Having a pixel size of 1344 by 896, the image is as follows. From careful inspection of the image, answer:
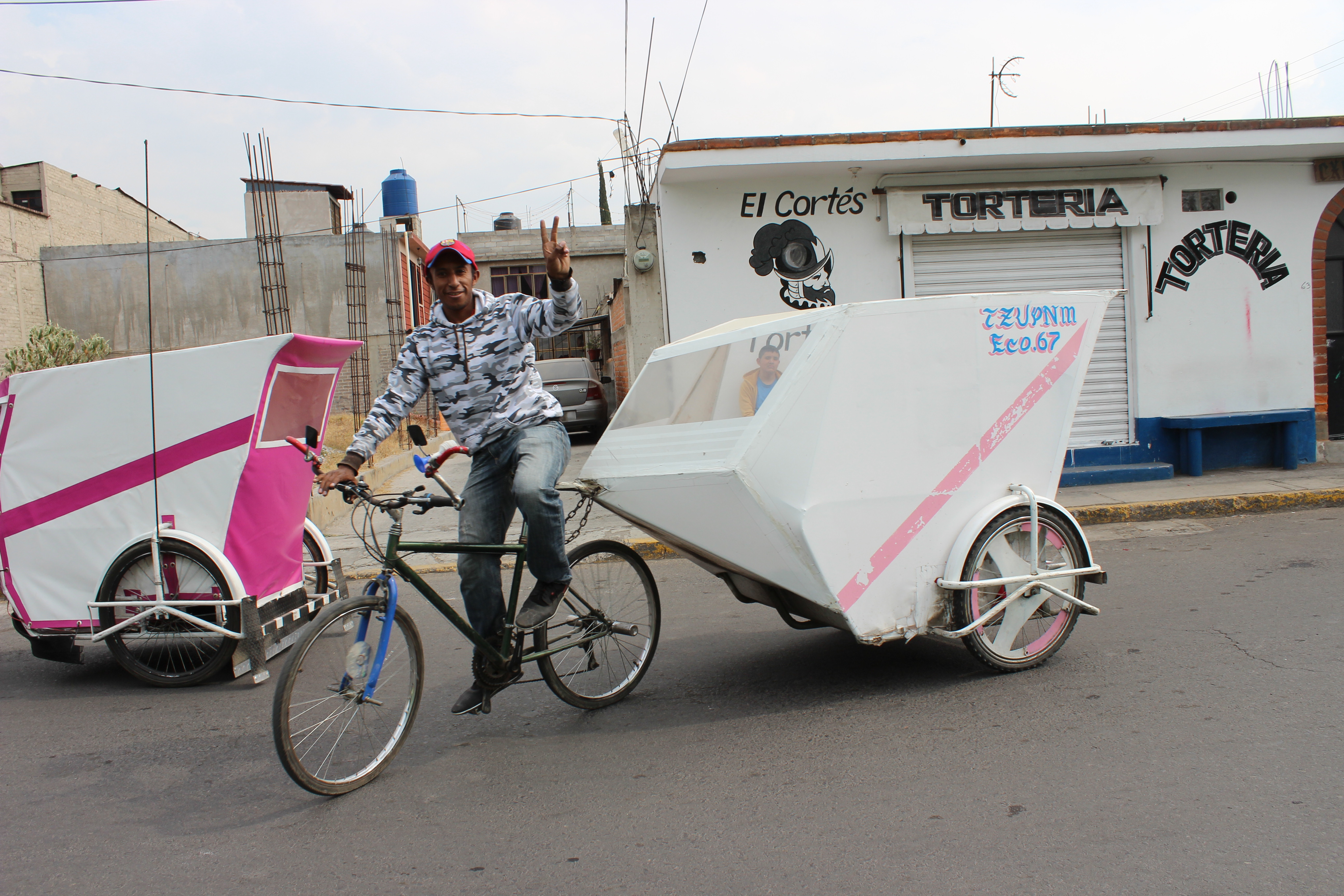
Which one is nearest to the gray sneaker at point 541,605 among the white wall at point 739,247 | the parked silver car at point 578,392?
the white wall at point 739,247

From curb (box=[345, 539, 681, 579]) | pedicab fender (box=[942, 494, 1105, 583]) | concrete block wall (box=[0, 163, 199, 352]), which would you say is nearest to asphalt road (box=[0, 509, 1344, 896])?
pedicab fender (box=[942, 494, 1105, 583])

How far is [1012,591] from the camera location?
3.94 metres

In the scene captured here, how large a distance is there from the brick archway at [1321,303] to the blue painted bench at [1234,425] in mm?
332

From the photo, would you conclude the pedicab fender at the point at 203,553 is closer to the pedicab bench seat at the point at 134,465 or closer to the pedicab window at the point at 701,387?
the pedicab bench seat at the point at 134,465

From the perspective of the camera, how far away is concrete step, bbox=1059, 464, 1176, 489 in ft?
30.2

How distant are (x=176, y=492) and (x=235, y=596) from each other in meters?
0.59

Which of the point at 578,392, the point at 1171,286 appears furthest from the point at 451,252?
the point at 578,392

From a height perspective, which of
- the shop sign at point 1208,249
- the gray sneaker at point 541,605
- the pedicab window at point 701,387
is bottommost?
the gray sneaker at point 541,605

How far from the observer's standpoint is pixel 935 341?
12.3 feet

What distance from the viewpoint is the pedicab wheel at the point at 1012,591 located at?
3.86 meters

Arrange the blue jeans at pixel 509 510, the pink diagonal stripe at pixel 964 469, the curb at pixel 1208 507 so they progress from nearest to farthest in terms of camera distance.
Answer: the blue jeans at pixel 509 510 < the pink diagonal stripe at pixel 964 469 < the curb at pixel 1208 507

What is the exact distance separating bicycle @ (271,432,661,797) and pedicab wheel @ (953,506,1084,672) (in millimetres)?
1389

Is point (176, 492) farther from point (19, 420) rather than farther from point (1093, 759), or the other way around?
point (1093, 759)

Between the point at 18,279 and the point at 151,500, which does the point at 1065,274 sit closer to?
the point at 151,500
